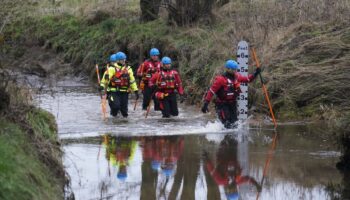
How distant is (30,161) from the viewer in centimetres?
885

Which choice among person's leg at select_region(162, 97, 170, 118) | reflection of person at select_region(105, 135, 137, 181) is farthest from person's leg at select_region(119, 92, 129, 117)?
reflection of person at select_region(105, 135, 137, 181)

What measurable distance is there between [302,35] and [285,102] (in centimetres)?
273

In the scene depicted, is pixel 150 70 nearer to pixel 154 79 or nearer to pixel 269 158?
pixel 154 79

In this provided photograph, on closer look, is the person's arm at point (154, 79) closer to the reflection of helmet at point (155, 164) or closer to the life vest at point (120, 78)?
the life vest at point (120, 78)

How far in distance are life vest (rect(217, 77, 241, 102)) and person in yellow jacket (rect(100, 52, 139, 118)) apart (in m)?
3.87

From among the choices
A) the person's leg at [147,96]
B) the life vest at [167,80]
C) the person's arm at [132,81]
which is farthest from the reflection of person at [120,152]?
the person's leg at [147,96]

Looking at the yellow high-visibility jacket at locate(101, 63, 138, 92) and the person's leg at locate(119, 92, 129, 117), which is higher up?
the yellow high-visibility jacket at locate(101, 63, 138, 92)

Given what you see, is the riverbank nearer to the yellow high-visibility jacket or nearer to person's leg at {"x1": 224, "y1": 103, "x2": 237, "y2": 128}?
person's leg at {"x1": 224, "y1": 103, "x2": 237, "y2": 128}

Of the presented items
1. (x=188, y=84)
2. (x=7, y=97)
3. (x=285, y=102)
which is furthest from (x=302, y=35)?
(x=7, y=97)

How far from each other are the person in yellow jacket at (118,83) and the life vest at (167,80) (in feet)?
2.88

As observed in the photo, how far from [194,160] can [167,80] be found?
250 inches

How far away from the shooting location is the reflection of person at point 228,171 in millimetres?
11414

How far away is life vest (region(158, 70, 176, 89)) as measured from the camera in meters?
19.5

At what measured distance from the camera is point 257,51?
70.0 feet
